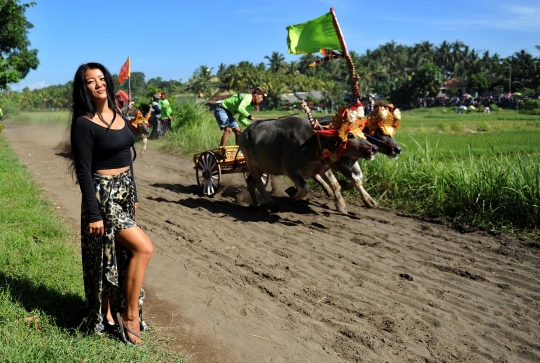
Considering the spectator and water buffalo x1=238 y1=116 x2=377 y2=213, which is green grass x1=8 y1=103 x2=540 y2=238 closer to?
water buffalo x1=238 y1=116 x2=377 y2=213

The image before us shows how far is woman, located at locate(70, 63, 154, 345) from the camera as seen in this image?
151 inches

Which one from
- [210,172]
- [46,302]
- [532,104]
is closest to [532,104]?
[532,104]

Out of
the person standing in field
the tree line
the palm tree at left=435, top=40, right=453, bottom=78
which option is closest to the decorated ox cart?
the person standing in field

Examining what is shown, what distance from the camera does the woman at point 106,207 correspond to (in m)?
3.84

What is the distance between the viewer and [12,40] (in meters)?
24.3

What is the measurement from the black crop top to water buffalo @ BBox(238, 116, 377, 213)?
199 inches

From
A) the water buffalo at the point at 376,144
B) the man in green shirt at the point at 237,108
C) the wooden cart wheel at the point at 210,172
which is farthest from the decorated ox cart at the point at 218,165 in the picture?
the water buffalo at the point at 376,144

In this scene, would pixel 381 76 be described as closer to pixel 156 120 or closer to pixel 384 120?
pixel 156 120

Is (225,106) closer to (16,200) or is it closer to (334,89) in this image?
(16,200)

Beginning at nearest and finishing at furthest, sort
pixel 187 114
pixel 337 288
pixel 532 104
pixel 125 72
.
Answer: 1. pixel 337 288
2. pixel 187 114
3. pixel 125 72
4. pixel 532 104

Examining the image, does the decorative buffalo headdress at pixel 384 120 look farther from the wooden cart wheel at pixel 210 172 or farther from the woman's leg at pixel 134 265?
the woman's leg at pixel 134 265

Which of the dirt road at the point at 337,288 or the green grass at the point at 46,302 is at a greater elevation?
the green grass at the point at 46,302

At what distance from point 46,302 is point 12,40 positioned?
75.8 feet

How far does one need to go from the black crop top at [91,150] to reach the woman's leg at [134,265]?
0.88 ft
